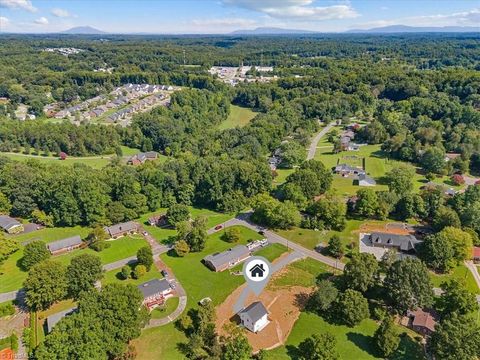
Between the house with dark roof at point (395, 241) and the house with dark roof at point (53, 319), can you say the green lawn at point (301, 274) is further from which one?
the house with dark roof at point (53, 319)

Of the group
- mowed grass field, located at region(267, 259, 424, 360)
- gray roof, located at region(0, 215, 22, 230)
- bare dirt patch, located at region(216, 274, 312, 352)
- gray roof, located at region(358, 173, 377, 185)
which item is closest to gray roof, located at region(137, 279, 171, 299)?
bare dirt patch, located at region(216, 274, 312, 352)

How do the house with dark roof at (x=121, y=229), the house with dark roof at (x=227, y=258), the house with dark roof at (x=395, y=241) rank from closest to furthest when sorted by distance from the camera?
the house with dark roof at (x=227, y=258) → the house with dark roof at (x=395, y=241) → the house with dark roof at (x=121, y=229)

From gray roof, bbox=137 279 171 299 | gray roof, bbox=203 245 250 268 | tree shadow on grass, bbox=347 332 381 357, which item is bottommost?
tree shadow on grass, bbox=347 332 381 357

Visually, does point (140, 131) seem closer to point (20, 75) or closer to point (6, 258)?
point (6, 258)

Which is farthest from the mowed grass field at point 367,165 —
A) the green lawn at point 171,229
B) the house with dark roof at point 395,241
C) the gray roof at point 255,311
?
the gray roof at point 255,311

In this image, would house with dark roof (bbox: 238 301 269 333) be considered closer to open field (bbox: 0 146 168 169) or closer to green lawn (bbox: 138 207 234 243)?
green lawn (bbox: 138 207 234 243)

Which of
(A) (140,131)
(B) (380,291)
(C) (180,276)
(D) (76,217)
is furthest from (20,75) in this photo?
(B) (380,291)
